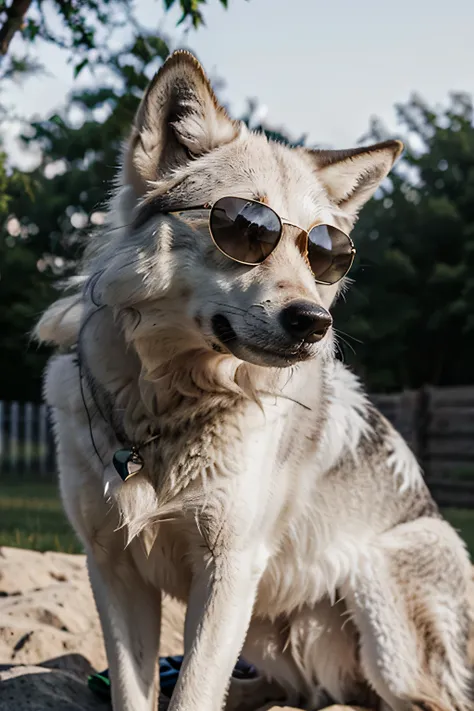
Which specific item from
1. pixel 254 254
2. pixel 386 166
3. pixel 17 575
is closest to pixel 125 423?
pixel 254 254

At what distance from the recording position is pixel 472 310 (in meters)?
24.1

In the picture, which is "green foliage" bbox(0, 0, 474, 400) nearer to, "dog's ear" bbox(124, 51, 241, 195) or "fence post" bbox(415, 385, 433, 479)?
"fence post" bbox(415, 385, 433, 479)

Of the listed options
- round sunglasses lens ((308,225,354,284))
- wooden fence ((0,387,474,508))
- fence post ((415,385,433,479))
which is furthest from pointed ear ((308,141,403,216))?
fence post ((415,385,433,479))

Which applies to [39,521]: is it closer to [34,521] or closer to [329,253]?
[34,521]

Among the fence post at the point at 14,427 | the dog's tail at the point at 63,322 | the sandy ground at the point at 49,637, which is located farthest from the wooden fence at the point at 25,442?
the dog's tail at the point at 63,322

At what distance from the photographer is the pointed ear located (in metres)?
3.04

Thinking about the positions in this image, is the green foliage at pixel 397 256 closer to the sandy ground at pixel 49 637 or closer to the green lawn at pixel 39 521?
the green lawn at pixel 39 521

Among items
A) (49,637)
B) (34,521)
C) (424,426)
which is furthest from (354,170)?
(424,426)

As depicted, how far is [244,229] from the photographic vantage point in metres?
2.57

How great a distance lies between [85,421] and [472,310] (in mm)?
22522

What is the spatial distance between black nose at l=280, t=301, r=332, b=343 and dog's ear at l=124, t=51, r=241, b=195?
706mm

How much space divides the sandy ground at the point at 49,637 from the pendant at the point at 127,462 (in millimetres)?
1206

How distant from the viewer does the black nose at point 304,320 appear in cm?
243

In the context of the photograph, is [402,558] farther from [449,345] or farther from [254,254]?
[449,345]
